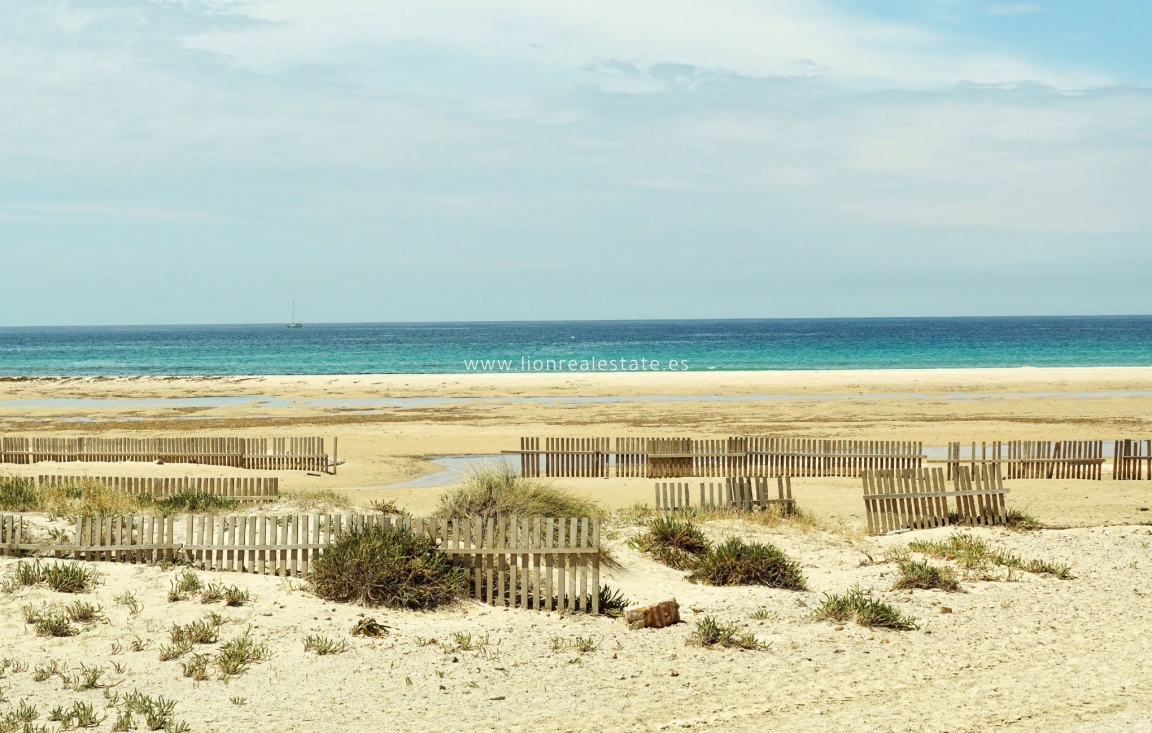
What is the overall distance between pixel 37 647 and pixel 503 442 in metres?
22.1

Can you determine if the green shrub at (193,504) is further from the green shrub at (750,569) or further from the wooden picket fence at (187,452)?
the wooden picket fence at (187,452)

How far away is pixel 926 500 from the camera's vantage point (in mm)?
14789

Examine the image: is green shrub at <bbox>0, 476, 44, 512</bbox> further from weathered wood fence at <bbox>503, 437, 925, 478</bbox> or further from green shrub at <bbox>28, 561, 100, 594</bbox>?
weathered wood fence at <bbox>503, 437, 925, 478</bbox>

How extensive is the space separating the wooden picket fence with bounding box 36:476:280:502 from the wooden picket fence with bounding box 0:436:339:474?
17.6 ft

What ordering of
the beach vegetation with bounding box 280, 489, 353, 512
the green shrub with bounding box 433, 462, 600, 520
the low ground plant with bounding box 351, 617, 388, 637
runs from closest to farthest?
the low ground plant with bounding box 351, 617, 388, 637
the green shrub with bounding box 433, 462, 600, 520
the beach vegetation with bounding box 280, 489, 353, 512

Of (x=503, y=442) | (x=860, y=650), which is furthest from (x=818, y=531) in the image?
(x=503, y=442)

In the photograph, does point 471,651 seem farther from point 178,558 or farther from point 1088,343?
point 1088,343

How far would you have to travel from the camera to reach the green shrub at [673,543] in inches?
478


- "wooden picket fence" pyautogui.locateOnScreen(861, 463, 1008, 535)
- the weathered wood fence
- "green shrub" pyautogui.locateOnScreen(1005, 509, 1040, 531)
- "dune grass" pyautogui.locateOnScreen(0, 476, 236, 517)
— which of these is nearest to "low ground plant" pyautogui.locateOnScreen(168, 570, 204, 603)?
"dune grass" pyautogui.locateOnScreen(0, 476, 236, 517)

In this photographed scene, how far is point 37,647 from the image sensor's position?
823 cm

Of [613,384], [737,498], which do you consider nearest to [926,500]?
[737,498]

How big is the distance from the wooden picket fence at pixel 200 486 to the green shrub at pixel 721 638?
9.50 metres

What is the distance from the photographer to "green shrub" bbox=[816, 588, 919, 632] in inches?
364

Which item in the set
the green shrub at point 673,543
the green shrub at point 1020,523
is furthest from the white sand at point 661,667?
the green shrub at point 1020,523
